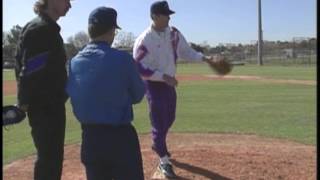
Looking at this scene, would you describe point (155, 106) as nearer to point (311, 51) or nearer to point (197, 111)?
point (197, 111)

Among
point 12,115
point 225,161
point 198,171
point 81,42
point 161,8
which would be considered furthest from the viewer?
point 81,42

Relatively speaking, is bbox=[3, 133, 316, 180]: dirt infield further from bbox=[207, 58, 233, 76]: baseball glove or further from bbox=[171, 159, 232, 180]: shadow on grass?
bbox=[207, 58, 233, 76]: baseball glove

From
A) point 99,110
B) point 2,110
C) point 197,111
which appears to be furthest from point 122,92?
point 197,111

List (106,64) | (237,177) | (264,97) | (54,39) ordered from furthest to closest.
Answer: (264,97) → (237,177) → (54,39) → (106,64)

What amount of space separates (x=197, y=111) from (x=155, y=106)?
845 cm

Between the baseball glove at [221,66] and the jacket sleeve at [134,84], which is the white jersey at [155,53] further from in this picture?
the jacket sleeve at [134,84]

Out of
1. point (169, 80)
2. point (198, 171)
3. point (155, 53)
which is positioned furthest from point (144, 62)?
point (198, 171)

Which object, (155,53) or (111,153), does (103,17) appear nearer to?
(111,153)

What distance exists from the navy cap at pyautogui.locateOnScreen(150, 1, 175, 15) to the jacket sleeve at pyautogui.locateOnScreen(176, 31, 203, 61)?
0.53m

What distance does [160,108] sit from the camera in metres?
6.69

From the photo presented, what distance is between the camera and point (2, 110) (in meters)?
5.04

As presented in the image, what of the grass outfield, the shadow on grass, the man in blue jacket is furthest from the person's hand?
the grass outfield

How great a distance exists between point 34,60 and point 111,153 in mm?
1149

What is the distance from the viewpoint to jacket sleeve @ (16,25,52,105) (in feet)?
15.9
